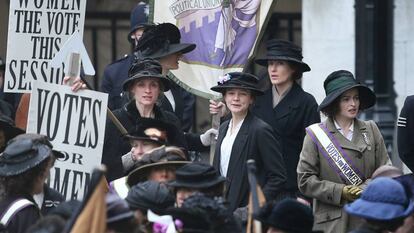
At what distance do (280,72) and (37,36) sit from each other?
1958 mm

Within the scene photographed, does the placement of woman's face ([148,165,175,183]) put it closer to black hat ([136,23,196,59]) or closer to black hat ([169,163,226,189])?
black hat ([169,163,226,189])

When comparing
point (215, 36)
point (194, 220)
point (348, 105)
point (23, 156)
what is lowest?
point (194, 220)

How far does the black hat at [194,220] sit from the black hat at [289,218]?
31cm

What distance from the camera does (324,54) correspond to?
18.1 m

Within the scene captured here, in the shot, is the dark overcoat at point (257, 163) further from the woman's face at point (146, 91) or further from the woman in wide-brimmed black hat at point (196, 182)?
the woman in wide-brimmed black hat at point (196, 182)

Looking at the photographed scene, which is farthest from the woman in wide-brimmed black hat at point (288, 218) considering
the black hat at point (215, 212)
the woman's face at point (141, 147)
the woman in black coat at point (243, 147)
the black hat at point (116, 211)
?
the woman's face at point (141, 147)

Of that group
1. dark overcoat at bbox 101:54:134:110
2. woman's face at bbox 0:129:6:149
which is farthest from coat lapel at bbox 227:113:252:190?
dark overcoat at bbox 101:54:134:110

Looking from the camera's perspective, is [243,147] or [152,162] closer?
[152,162]

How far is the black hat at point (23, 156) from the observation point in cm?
973

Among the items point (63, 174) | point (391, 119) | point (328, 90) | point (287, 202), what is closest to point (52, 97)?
point (63, 174)

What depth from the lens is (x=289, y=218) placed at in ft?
27.8

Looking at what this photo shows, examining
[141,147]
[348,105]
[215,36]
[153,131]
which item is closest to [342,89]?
[348,105]

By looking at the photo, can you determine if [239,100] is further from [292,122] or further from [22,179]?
[22,179]

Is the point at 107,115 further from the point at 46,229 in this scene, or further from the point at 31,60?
the point at 46,229
